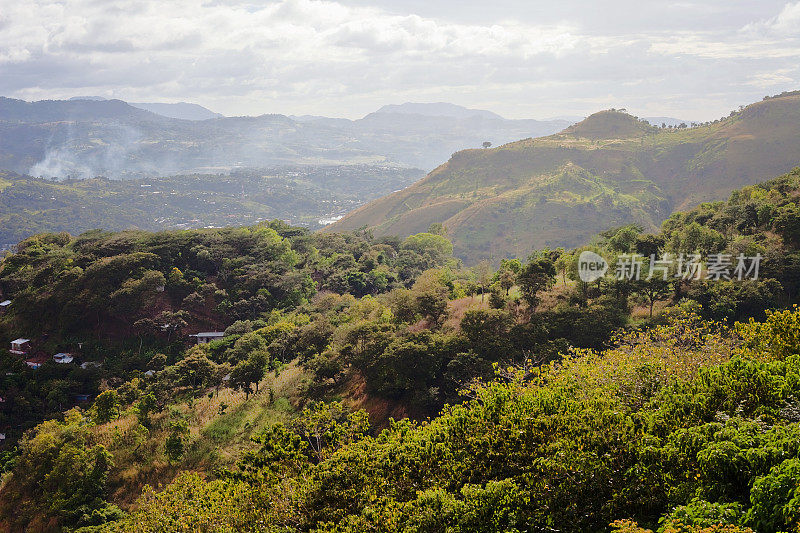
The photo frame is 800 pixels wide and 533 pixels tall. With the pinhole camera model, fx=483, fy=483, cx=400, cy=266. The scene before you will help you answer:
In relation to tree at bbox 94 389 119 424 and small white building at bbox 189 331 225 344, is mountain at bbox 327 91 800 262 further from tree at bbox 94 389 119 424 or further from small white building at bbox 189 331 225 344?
tree at bbox 94 389 119 424

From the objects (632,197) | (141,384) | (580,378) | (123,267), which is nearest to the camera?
(580,378)

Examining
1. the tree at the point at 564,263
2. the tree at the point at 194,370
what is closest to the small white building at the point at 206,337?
the tree at the point at 194,370

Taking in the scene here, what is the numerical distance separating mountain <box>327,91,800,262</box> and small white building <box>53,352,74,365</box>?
83119 mm

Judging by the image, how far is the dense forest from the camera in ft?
31.0

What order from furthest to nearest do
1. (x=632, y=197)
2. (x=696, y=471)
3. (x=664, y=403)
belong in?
1. (x=632, y=197)
2. (x=664, y=403)
3. (x=696, y=471)

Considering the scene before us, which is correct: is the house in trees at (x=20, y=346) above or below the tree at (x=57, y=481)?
above

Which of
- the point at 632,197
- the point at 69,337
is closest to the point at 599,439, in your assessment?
the point at 69,337

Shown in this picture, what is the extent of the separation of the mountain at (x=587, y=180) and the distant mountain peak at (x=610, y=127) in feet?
1.04

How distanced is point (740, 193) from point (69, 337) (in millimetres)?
61606

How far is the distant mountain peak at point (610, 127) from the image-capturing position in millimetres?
149625

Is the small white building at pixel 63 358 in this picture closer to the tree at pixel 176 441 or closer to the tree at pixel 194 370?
the tree at pixel 194 370

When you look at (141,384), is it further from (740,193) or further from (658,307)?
(740,193)

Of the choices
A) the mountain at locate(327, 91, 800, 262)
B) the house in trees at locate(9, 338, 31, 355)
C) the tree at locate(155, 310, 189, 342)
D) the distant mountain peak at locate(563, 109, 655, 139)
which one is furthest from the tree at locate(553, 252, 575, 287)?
the distant mountain peak at locate(563, 109, 655, 139)

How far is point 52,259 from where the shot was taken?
43.3m
